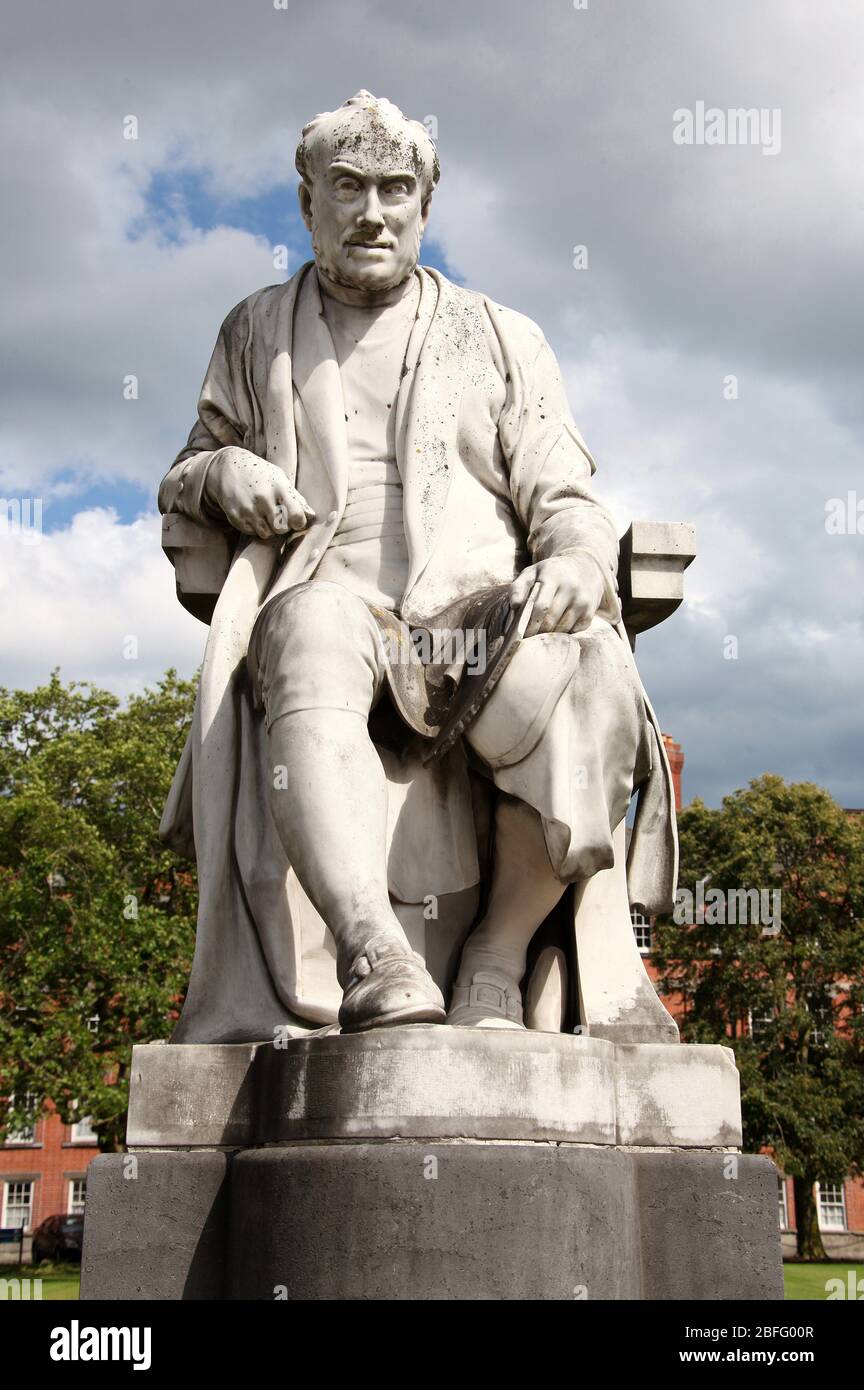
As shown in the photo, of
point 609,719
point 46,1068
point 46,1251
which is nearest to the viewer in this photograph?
point 609,719

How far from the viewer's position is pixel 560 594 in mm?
4562

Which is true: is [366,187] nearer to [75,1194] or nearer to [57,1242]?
[57,1242]

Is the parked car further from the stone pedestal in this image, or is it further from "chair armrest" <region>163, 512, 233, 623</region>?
the stone pedestal

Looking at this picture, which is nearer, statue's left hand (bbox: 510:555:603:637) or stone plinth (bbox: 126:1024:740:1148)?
stone plinth (bbox: 126:1024:740:1148)

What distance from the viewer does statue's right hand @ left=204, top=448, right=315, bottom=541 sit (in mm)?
4965

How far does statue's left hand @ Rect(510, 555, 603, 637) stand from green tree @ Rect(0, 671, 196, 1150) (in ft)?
74.3

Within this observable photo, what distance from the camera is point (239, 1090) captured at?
4.14m

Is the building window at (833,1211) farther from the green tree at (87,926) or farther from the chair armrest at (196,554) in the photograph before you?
the chair armrest at (196,554)

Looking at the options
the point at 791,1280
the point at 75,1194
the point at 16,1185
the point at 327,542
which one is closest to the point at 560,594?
the point at 327,542

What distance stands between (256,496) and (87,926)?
74.4ft

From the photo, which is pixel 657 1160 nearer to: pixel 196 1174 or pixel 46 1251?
pixel 196 1174

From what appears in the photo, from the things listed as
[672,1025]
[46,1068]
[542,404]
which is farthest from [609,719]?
[46,1068]

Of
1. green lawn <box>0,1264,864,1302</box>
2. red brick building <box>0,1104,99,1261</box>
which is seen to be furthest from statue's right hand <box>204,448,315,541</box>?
red brick building <box>0,1104,99,1261</box>
